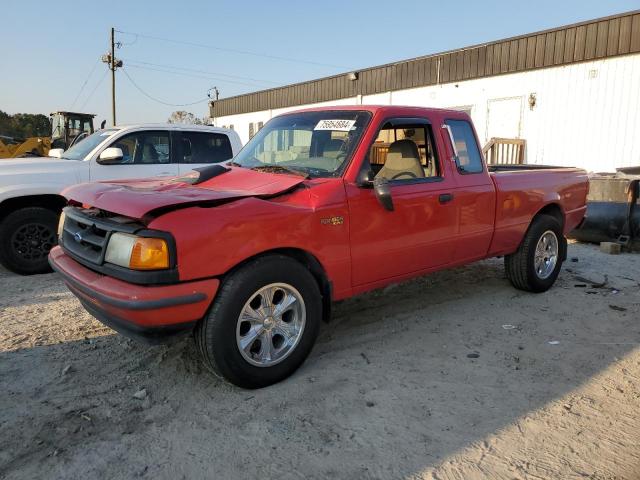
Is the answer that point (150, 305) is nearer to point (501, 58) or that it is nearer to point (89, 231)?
point (89, 231)

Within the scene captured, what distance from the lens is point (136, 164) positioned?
21.4ft

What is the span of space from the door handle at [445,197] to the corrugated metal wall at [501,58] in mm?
10515

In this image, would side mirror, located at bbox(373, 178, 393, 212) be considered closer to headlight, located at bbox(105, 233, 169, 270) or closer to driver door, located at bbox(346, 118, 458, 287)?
driver door, located at bbox(346, 118, 458, 287)

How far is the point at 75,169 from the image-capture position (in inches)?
239

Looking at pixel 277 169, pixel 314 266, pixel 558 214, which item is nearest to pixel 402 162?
pixel 277 169

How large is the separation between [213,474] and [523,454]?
5.23 ft

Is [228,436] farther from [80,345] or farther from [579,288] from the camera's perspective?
[579,288]

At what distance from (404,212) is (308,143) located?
977mm

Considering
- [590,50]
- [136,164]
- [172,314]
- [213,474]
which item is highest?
[590,50]

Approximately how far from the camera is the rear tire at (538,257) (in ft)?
17.1

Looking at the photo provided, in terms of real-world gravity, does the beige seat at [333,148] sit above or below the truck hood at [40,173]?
above

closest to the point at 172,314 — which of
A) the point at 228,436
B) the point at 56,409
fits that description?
the point at 228,436

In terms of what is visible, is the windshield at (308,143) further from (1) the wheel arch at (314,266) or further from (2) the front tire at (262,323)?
(2) the front tire at (262,323)

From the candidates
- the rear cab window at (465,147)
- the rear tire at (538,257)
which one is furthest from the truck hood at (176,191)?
the rear tire at (538,257)
